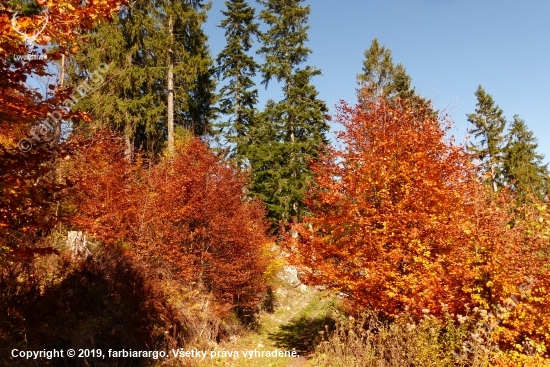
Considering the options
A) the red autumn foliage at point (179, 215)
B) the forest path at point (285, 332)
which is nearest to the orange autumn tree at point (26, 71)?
A: the red autumn foliage at point (179, 215)

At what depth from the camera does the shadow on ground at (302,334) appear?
1326 centimetres

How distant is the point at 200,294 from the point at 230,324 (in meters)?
2.43

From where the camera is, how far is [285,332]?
16.1 meters

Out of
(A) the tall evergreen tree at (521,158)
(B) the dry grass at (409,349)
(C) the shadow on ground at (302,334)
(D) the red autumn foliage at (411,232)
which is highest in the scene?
(A) the tall evergreen tree at (521,158)

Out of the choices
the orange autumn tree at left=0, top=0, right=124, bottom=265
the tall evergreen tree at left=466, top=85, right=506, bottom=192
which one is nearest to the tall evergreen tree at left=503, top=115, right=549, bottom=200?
the tall evergreen tree at left=466, top=85, right=506, bottom=192

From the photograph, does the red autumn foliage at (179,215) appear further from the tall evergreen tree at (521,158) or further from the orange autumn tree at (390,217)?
the tall evergreen tree at (521,158)

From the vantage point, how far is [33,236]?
9.27m

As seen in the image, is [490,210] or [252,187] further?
[252,187]

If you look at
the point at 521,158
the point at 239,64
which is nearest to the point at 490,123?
the point at 521,158

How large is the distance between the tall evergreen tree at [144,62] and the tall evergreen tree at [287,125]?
6.75 metres

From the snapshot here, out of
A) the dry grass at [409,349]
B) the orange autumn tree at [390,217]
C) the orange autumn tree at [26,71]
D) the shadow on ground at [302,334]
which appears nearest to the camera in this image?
the orange autumn tree at [26,71]

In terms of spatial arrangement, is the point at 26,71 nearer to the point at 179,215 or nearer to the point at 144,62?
the point at 179,215

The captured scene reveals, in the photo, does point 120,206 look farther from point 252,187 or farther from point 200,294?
point 252,187

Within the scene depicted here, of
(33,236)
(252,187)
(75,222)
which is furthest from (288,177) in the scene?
(33,236)
